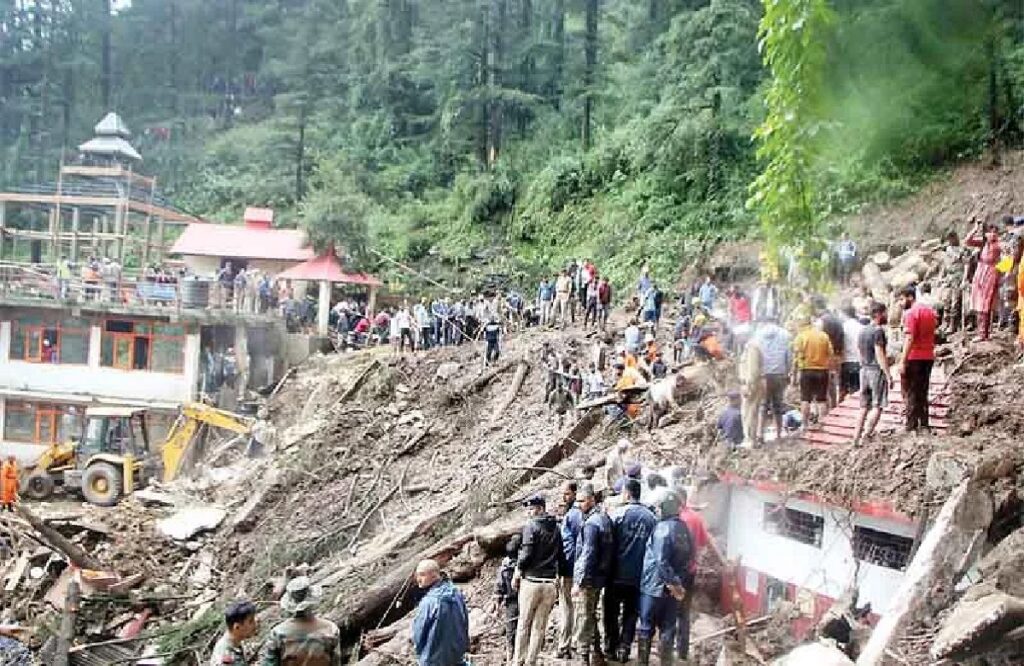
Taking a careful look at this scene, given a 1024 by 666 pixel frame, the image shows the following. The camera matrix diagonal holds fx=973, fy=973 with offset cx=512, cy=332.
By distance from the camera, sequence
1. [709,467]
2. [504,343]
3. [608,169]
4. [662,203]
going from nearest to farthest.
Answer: [709,467], [504,343], [662,203], [608,169]

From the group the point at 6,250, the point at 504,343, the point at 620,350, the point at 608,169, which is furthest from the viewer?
the point at 6,250

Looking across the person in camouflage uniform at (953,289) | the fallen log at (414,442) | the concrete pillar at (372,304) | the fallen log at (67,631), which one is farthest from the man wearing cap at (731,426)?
the concrete pillar at (372,304)

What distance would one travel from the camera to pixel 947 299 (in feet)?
55.6

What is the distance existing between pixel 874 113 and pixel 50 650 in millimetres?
Result: 26370

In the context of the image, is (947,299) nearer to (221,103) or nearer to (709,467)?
(709,467)

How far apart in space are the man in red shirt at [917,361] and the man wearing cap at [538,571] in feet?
14.7

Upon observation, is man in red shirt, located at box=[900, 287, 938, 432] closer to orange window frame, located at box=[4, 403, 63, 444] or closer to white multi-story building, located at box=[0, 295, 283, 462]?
white multi-story building, located at box=[0, 295, 283, 462]

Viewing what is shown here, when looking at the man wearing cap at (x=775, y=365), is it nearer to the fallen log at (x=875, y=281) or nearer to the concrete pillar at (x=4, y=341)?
the fallen log at (x=875, y=281)

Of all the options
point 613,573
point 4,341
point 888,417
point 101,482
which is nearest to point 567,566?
point 613,573

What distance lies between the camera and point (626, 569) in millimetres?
9328

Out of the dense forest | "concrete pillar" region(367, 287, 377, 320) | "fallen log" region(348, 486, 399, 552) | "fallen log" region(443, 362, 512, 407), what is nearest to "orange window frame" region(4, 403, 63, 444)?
"concrete pillar" region(367, 287, 377, 320)

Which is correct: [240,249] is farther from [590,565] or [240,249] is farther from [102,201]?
[590,565]

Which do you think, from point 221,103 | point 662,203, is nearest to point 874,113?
point 662,203

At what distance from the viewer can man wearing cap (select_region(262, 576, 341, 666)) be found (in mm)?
6625
